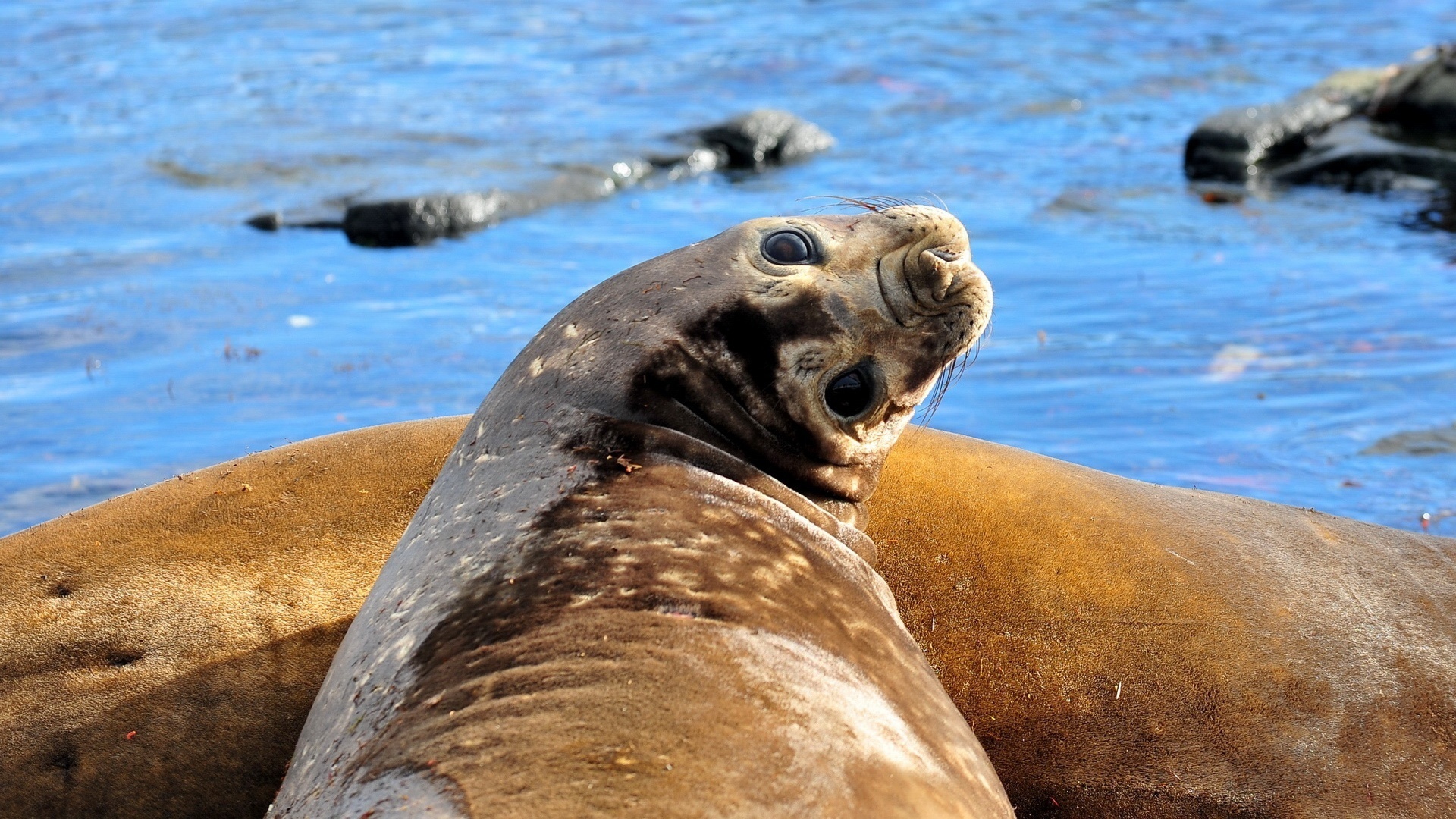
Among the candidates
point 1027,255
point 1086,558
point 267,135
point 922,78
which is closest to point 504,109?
point 267,135

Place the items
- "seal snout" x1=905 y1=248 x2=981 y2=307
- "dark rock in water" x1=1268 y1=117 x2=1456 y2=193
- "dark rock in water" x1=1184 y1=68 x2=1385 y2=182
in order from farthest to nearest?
"dark rock in water" x1=1184 y1=68 x2=1385 y2=182 → "dark rock in water" x1=1268 y1=117 x2=1456 y2=193 → "seal snout" x1=905 y1=248 x2=981 y2=307

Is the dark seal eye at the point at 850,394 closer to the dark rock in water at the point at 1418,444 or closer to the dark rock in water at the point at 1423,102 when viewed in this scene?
the dark rock in water at the point at 1418,444

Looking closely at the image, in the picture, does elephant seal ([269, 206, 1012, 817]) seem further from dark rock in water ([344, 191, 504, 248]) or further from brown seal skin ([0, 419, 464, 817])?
dark rock in water ([344, 191, 504, 248])

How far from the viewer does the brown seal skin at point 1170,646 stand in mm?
3619

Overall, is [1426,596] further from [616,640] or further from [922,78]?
[922,78]

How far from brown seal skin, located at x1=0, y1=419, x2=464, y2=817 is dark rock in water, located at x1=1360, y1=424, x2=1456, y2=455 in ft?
13.7

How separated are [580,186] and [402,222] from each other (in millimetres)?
1675

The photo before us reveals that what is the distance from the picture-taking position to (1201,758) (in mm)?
3629

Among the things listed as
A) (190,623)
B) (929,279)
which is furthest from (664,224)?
(929,279)

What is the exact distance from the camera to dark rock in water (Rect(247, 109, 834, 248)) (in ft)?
32.4

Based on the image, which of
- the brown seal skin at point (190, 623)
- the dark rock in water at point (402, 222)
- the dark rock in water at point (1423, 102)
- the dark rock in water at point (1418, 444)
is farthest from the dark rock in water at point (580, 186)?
the dark rock in water at point (1418, 444)

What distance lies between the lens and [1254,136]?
11.9 m

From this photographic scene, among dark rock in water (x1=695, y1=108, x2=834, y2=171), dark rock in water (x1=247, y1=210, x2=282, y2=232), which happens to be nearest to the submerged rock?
dark rock in water (x1=695, y1=108, x2=834, y2=171)

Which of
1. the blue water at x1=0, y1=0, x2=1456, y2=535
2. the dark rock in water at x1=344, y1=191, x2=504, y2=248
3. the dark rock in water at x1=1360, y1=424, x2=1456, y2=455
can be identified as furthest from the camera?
the dark rock in water at x1=344, y1=191, x2=504, y2=248
